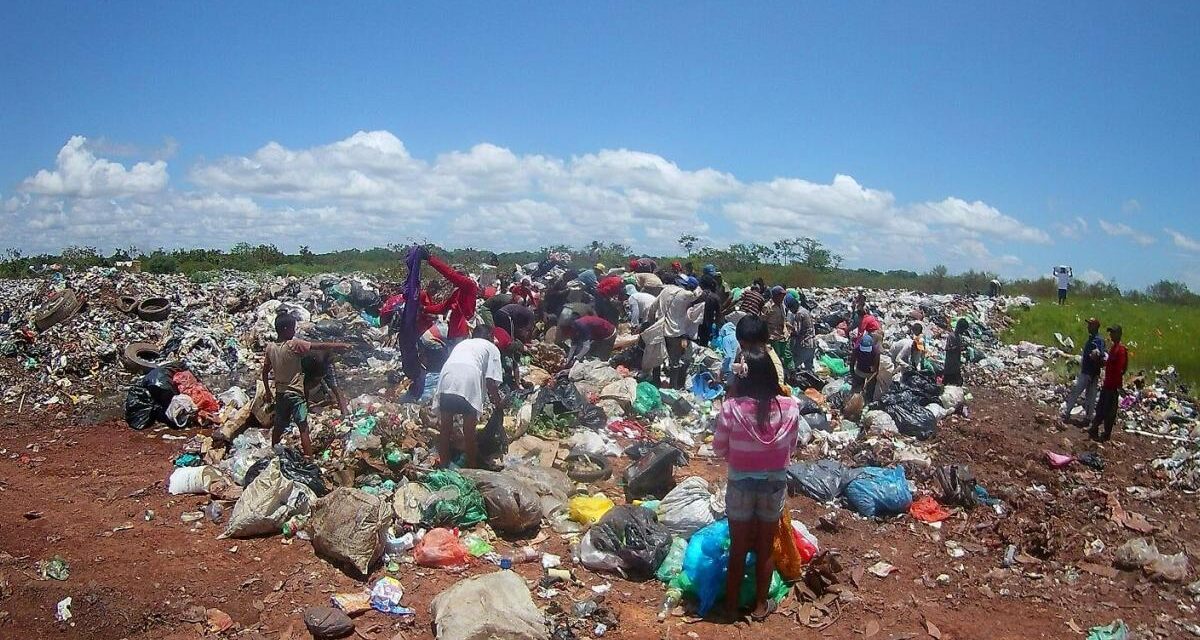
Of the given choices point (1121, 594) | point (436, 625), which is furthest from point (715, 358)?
point (436, 625)

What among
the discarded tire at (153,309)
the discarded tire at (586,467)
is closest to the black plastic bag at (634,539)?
the discarded tire at (586,467)

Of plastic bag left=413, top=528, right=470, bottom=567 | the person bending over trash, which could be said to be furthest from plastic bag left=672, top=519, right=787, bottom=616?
the person bending over trash

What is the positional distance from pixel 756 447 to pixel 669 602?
4.00ft

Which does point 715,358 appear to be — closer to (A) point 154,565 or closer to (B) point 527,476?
(B) point 527,476

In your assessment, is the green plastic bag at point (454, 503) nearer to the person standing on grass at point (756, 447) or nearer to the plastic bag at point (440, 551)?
the plastic bag at point (440, 551)

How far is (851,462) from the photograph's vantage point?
23.9ft

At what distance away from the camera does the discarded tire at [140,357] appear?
1030 centimetres

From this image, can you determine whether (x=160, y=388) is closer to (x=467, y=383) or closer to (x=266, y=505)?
(x=266, y=505)

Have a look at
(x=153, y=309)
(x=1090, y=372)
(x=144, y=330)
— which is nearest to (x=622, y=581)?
(x=1090, y=372)

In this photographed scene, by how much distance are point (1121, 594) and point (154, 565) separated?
6192mm

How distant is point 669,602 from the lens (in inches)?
167

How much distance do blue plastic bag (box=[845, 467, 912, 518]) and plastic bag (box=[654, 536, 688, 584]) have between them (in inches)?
74.8

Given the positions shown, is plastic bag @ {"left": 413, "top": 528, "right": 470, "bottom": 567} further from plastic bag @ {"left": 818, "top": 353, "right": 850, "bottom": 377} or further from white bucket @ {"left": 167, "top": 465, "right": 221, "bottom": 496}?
plastic bag @ {"left": 818, "top": 353, "right": 850, "bottom": 377}

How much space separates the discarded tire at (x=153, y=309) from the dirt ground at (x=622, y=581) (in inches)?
245
